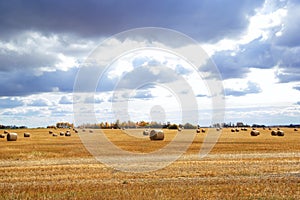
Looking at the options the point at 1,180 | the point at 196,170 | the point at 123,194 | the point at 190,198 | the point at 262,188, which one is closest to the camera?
the point at 190,198

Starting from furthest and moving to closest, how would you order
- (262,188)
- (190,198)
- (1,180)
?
(1,180) → (262,188) → (190,198)

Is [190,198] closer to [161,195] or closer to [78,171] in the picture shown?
[161,195]

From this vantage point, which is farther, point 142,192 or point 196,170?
point 196,170

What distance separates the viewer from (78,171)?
25.4 metres

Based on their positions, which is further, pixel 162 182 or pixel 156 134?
pixel 156 134

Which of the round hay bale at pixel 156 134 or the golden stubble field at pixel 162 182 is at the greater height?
the round hay bale at pixel 156 134

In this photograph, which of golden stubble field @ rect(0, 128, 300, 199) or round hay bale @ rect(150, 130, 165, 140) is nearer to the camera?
golden stubble field @ rect(0, 128, 300, 199)

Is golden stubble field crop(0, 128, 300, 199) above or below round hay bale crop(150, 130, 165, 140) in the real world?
below

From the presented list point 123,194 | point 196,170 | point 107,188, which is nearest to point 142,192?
point 123,194

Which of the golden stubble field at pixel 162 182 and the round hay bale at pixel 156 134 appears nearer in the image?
the golden stubble field at pixel 162 182

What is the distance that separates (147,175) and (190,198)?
321 inches

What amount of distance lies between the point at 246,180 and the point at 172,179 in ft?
11.4

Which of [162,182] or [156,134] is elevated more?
[156,134]

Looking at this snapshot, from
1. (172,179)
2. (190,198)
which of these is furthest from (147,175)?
(190,198)
